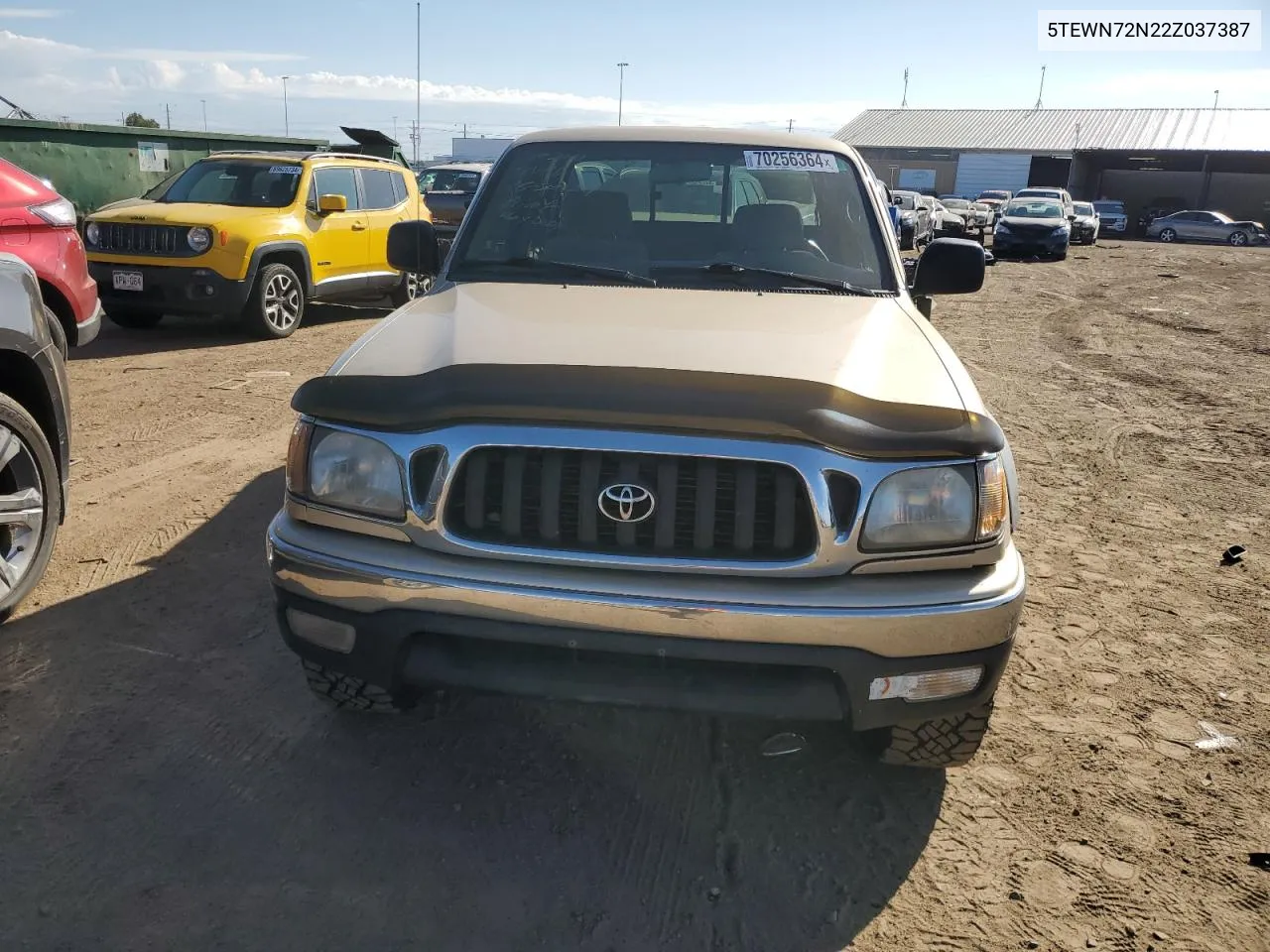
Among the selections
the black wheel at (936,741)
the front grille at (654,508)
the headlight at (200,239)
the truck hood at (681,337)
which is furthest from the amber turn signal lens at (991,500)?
the headlight at (200,239)

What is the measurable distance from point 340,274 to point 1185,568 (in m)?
8.72

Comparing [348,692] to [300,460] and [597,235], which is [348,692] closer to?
[300,460]

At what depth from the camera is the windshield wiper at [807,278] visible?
3.61 meters

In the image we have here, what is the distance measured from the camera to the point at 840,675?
2371 millimetres

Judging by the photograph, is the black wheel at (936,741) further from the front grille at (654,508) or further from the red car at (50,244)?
the red car at (50,244)

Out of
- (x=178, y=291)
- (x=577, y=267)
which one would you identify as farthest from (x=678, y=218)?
(x=178, y=291)

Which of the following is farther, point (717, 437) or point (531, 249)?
point (531, 249)

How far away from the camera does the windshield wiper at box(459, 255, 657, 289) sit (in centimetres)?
362

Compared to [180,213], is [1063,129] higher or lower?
higher

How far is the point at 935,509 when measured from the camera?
2.44 meters

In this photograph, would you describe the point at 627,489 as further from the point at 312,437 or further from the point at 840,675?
the point at 312,437

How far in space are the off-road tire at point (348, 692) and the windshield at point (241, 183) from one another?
27.2ft

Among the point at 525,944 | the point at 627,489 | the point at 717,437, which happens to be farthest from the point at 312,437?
the point at 525,944

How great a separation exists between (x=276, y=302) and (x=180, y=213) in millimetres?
1157
